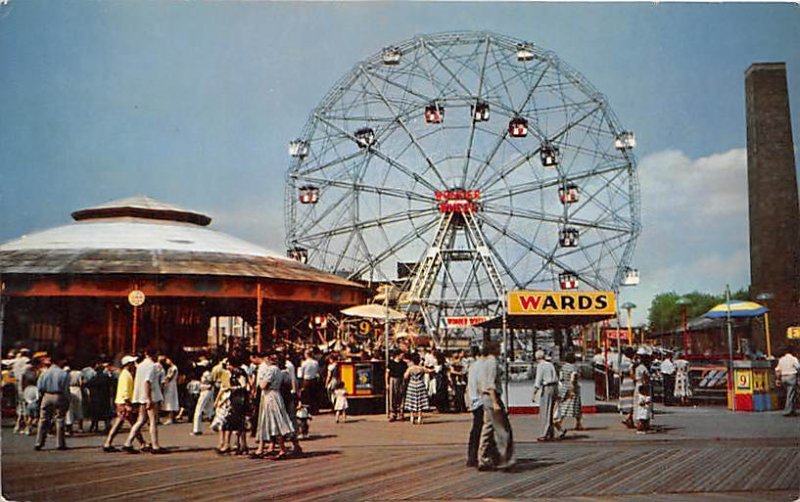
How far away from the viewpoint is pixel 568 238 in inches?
925

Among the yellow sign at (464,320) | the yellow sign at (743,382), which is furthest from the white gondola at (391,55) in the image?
the yellow sign at (464,320)

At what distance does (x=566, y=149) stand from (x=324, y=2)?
13.8m

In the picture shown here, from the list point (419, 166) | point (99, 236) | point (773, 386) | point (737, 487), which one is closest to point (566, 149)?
point (419, 166)

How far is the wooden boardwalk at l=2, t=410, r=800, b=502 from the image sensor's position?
8.99m

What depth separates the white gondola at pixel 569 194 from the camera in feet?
77.4

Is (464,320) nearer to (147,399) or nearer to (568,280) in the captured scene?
(568,280)

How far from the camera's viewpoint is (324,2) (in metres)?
11.0

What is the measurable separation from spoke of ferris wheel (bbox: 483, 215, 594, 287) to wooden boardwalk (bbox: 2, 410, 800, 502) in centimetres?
1096

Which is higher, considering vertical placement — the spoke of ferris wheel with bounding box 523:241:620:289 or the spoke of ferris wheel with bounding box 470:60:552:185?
the spoke of ferris wheel with bounding box 470:60:552:185

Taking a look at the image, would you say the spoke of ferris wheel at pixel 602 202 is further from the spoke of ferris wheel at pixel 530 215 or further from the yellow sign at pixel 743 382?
the yellow sign at pixel 743 382

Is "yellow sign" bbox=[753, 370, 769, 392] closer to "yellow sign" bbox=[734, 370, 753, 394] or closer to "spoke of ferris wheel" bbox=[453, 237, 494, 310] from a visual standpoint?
"yellow sign" bbox=[734, 370, 753, 394]

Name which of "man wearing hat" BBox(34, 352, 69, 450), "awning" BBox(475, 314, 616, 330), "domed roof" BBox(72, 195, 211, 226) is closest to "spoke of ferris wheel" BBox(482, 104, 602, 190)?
"awning" BBox(475, 314, 616, 330)

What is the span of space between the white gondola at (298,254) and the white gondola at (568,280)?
7.07 meters

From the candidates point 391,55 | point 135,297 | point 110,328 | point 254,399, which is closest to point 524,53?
point 391,55
